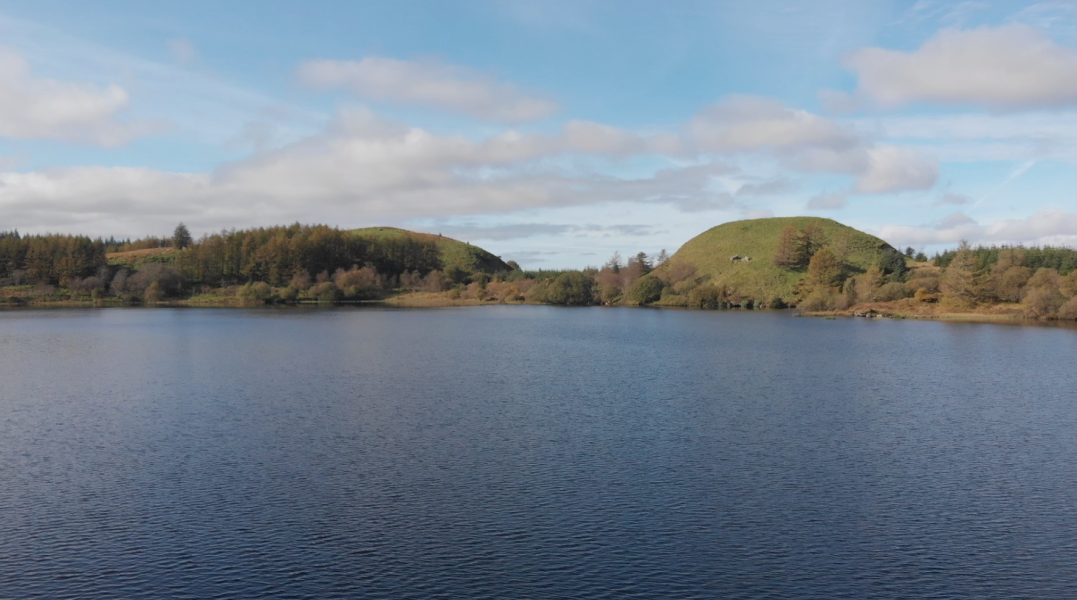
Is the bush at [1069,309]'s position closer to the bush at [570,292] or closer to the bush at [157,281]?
the bush at [570,292]

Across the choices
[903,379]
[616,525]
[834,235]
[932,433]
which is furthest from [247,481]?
[834,235]

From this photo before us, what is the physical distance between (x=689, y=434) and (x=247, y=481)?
12998 mm

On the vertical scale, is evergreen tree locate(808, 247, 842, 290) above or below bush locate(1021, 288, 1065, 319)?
above

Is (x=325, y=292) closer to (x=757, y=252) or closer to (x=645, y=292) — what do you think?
(x=645, y=292)

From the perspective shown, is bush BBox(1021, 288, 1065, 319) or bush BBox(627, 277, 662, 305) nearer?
bush BBox(1021, 288, 1065, 319)

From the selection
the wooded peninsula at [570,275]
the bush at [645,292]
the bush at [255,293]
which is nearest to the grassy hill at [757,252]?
the wooded peninsula at [570,275]

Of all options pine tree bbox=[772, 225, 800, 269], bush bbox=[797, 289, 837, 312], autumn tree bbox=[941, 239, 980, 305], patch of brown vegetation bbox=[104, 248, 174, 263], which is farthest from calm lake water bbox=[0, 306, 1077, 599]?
patch of brown vegetation bbox=[104, 248, 174, 263]

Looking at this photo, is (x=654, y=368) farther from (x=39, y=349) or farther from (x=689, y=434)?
(x=39, y=349)

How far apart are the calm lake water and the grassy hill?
87.6 meters

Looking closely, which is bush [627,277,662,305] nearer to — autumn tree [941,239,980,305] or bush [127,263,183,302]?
autumn tree [941,239,980,305]

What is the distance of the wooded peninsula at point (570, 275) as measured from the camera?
326 ft

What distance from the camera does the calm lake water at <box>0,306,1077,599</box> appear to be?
43.5ft

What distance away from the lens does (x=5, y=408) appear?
27453mm

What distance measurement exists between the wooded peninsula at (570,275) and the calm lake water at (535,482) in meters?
63.6
